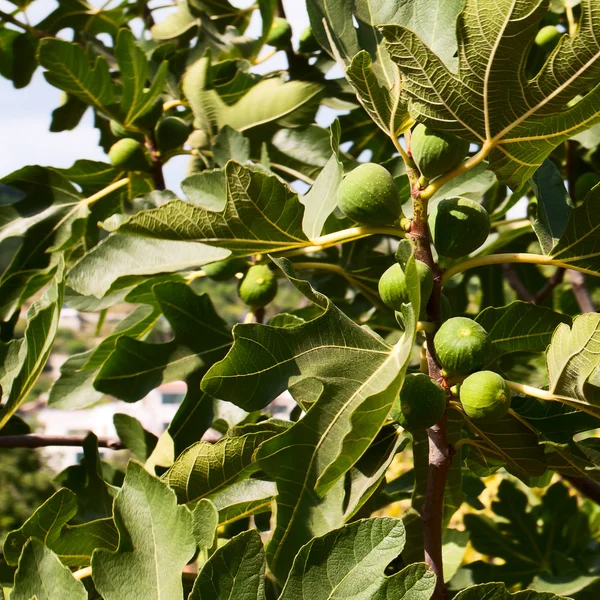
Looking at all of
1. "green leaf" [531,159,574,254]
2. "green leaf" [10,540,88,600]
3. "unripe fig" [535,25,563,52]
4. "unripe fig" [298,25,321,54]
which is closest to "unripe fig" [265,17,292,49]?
"unripe fig" [298,25,321,54]

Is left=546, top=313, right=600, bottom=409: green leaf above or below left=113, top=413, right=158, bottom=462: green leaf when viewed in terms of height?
above

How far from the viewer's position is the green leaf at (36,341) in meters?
1.21

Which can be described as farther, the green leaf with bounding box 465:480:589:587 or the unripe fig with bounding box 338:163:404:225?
the green leaf with bounding box 465:480:589:587

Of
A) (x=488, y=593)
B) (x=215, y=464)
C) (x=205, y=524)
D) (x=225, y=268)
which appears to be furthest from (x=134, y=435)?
(x=488, y=593)

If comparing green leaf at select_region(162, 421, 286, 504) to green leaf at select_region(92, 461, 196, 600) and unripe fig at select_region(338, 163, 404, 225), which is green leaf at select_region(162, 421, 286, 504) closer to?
green leaf at select_region(92, 461, 196, 600)

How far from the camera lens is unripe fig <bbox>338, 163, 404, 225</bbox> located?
109 centimetres

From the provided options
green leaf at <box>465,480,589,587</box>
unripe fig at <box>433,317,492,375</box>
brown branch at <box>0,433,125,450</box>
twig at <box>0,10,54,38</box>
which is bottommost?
green leaf at <box>465,480,589,587</box>

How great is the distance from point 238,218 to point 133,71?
0.92 m

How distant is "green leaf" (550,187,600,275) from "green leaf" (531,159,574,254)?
4 cm

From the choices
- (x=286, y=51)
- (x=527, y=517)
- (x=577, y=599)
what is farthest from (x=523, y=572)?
(x=286, y=51)

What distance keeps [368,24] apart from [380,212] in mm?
326

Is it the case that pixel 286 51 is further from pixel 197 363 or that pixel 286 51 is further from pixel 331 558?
pixel 331 558

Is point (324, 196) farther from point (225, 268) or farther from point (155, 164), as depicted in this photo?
point (155, 164)

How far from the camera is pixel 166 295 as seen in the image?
149 cm
